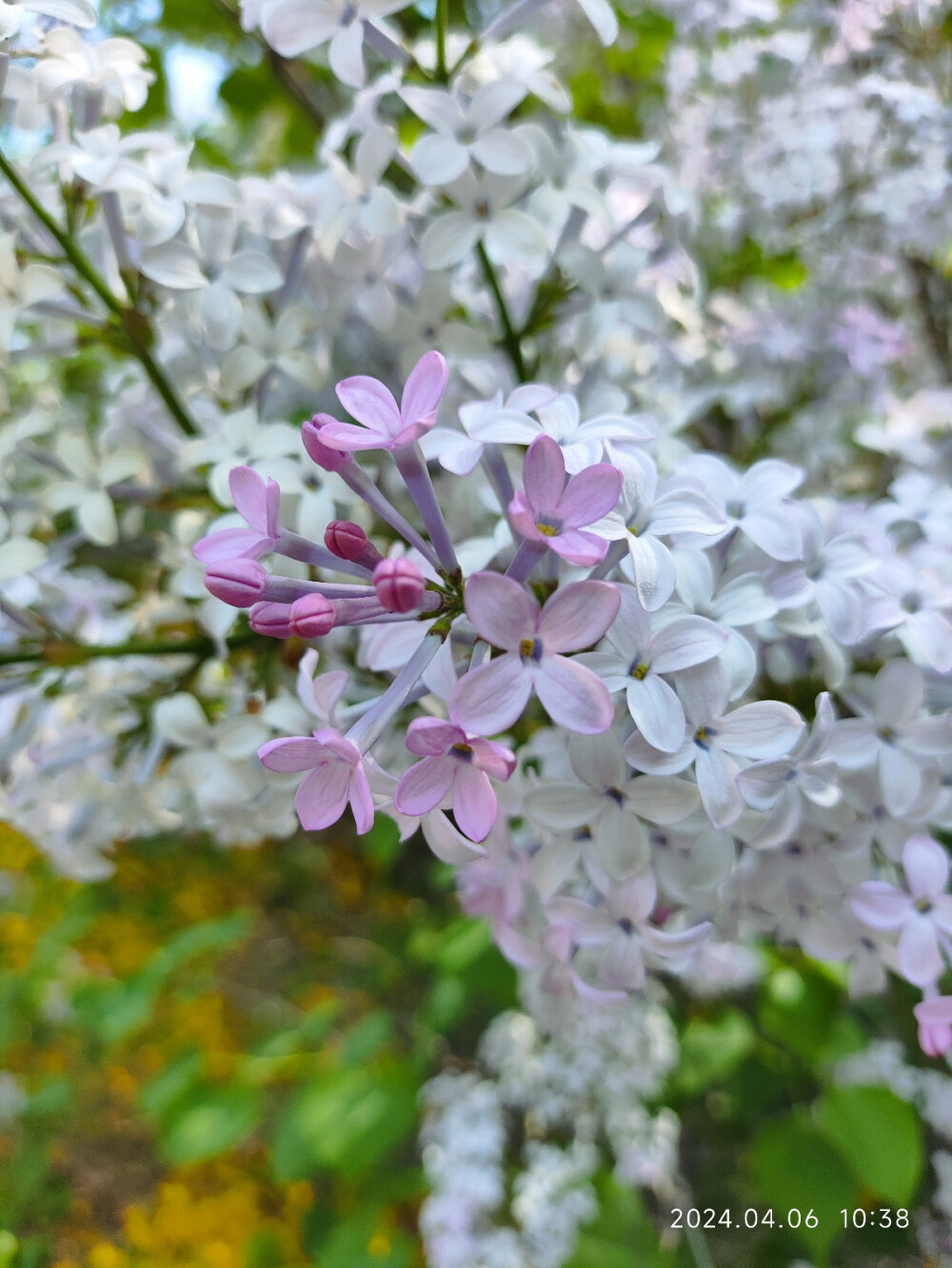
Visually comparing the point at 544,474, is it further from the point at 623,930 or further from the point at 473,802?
the point at 623,930

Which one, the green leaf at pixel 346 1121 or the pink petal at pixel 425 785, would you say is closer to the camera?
the pink petal at pixel 425 785

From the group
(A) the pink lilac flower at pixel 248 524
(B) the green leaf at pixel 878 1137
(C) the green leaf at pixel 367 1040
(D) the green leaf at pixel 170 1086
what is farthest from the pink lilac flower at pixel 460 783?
(D) the green leaf at pixel 170 1086

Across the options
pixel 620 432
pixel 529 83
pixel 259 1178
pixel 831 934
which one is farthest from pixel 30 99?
pixel 259 1178

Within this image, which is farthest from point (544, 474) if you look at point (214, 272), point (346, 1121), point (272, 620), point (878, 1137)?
point (346, 1121)

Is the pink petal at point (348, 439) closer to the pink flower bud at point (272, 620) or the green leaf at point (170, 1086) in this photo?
the pink flower bud at point (272, 620)

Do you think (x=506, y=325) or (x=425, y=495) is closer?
(x=425, y=495)
